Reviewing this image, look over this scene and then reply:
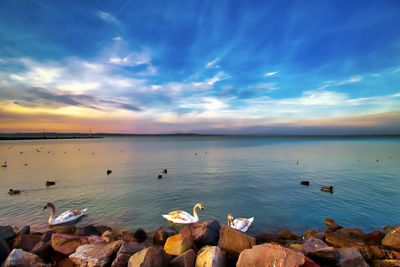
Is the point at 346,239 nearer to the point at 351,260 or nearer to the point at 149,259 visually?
the point at 351,260

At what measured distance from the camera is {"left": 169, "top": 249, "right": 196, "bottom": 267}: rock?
6.78m

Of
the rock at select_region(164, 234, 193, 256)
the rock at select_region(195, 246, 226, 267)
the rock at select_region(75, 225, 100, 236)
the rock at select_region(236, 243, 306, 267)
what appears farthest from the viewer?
the rock at select_region(75, 225, 100, 236)

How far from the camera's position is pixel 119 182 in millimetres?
24547

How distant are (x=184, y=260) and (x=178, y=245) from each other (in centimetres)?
85

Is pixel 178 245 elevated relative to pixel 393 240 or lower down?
elevated

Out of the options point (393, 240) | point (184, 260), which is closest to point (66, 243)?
point (184, 260)

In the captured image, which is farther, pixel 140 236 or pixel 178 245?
pixel 140 236

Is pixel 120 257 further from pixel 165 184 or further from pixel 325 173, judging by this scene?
pixel 325 173

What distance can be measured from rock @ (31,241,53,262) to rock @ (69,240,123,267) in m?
1.32

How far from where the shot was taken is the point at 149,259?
252 inches

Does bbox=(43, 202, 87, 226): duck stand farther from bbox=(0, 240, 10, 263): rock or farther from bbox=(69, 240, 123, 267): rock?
bbox=(69, 240, 123, 267): rock

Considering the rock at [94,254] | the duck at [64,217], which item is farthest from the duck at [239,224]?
the duck at [64,217]

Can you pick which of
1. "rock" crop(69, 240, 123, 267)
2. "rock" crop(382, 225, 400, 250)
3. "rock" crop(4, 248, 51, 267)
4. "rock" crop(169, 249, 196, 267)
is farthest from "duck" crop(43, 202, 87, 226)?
"rock" crop(382, 225, 400, 250)

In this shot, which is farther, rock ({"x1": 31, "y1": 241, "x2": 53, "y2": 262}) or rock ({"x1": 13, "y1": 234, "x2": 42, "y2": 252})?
rock ({"x1": 13, "y1": 234, "x2": 42, "y2": 252})
